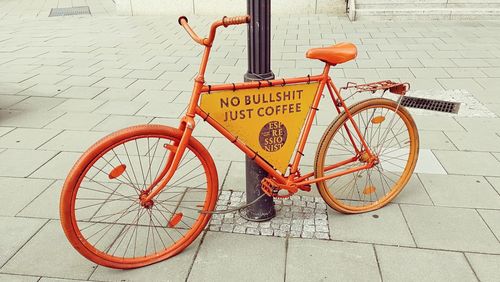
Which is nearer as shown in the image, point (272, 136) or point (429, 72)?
point (272, 136)

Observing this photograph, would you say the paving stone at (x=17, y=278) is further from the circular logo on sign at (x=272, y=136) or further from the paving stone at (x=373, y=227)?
the paving stone at (x=373, y=227)

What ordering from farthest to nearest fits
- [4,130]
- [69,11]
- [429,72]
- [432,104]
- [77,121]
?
[69,11] → [429,72] → [432,104] → [77,121] → [4,130]

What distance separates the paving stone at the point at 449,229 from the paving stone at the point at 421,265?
10cm

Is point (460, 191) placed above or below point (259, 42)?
below

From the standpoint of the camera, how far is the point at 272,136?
2.63 metres

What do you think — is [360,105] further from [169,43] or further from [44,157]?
[169,43]

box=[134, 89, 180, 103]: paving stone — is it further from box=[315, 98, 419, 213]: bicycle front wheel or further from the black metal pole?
the black metal pole

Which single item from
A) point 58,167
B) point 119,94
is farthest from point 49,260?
point 119,94

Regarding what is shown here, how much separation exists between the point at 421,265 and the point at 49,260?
2.29m

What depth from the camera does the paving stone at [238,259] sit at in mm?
2473

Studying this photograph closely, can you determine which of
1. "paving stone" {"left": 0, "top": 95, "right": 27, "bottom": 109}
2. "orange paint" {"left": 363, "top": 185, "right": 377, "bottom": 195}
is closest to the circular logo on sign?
"orange paint" {"left": 363, "top": 185, "right": 377, "bottom": 195}

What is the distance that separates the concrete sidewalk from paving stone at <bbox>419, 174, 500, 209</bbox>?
14 millimetres

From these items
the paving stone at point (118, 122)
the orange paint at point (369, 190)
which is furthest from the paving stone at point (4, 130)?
the orange paint at point (369, 190)

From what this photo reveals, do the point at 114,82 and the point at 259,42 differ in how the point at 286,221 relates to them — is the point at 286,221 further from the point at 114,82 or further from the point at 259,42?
the point at 114,82
